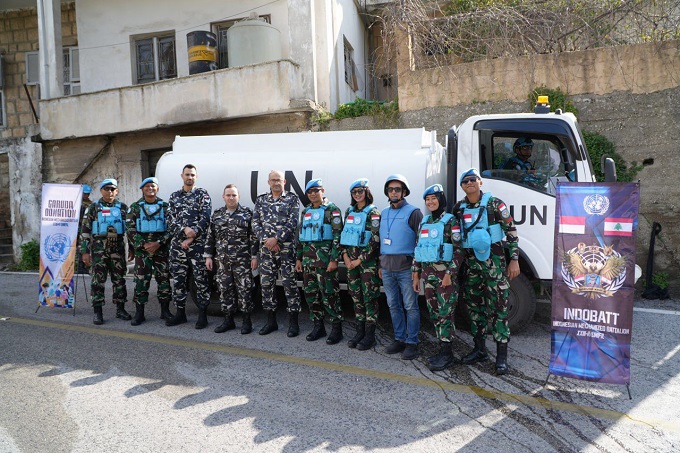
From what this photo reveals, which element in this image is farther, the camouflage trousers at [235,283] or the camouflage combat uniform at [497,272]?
the camouflage trousers at [235,283]

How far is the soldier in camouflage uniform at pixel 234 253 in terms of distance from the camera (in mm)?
5590

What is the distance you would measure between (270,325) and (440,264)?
2.28 metres

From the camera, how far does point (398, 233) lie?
15.6ft


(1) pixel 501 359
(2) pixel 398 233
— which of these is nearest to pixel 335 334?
(2) pixel 398 233

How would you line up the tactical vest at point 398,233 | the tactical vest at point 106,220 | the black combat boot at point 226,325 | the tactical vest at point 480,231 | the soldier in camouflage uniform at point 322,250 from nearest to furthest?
the tactical vest at point 480,231
the tactical vest at point 398,233
the soldier in camouflage uniform at point 322,250
the black combat boot at point 226,325
the tactical vest at point 106,220

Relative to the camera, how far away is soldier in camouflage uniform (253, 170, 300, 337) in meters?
5.39

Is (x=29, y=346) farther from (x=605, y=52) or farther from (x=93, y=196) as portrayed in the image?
(x=605, y=52)

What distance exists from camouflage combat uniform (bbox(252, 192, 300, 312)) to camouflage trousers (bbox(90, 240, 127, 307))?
2.13 m

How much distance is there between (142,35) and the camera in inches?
496

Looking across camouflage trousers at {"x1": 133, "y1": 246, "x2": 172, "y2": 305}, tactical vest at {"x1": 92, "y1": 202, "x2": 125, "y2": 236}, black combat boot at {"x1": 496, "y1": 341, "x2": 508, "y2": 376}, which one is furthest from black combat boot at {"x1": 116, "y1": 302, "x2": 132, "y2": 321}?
black combat boot at {"x1": 496, "y1": 341, "x2": 508, "y2": 376}

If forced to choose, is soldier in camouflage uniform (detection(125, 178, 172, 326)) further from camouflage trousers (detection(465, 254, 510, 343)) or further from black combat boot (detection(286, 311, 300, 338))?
camouflage trousers (detection(465, 254, 510, 343))

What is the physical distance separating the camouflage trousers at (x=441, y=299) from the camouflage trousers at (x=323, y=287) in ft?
3.68

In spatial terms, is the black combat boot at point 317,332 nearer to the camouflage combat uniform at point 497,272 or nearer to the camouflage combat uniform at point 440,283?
the camouflage combat uniform at point 440,283

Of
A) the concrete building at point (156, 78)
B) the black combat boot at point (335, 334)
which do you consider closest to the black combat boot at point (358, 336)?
the black combat boot at point (335, 334)
